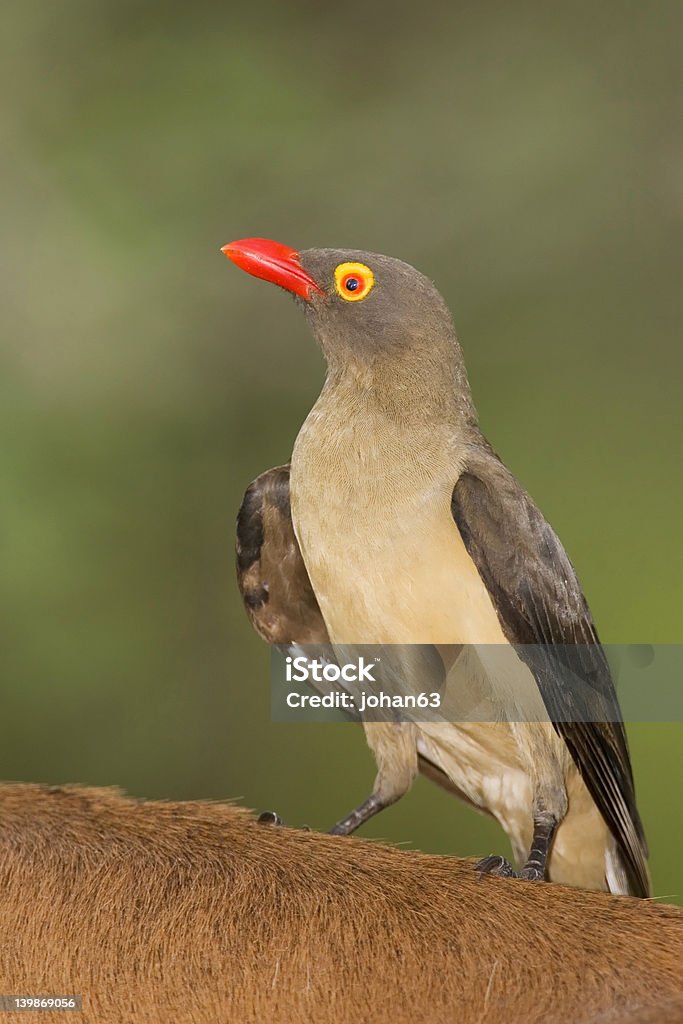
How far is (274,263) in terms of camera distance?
4.01ft

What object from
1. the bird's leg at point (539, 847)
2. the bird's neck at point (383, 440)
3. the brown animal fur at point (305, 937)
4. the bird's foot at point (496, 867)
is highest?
the bird's neck at point (383, 440)

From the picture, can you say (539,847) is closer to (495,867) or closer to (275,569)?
(495,867)

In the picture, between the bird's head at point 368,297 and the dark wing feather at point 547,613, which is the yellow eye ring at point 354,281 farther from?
the dark wing feather at point 547,613

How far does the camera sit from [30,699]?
1926 mm

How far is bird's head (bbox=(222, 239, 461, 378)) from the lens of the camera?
1.22 meters

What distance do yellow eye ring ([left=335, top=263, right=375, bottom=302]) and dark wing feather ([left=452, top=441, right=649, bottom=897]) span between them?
0.21 meters

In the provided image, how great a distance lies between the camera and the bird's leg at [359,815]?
1.27 m

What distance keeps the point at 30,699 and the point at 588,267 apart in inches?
46.1

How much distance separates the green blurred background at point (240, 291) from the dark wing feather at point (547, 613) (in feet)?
1.40

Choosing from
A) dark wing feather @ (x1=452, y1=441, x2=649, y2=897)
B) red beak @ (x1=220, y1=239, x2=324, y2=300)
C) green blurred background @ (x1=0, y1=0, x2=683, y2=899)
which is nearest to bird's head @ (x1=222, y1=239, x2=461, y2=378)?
red beak @ (x1=220, y1=239, x2=324, y2=300)

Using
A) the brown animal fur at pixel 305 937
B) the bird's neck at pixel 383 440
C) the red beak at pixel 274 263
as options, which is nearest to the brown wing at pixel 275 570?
the bird's neck at pixel 383 440

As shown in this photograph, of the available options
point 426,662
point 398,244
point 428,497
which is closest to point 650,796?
point 426,662

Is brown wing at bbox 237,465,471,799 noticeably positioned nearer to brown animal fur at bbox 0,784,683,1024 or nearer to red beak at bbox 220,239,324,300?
red beak at bbox 220,239,324,300

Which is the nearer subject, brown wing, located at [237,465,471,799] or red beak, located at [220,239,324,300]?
red beak, located at [220,239,324,300]
